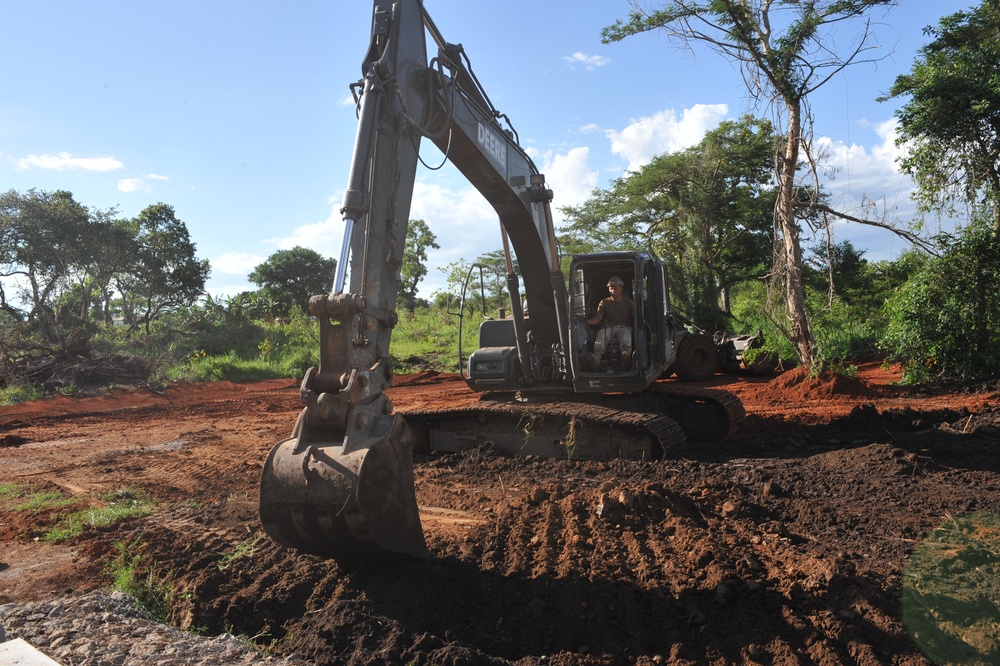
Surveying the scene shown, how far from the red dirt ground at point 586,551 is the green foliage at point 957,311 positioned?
411cm

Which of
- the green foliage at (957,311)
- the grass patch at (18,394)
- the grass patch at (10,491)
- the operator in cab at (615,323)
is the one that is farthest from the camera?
the grass patch at (18,394)

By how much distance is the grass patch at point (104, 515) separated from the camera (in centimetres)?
586

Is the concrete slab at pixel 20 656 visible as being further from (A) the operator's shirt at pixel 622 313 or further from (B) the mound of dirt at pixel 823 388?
(B) the mound of dirt at pixel 823 388

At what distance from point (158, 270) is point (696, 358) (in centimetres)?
2158

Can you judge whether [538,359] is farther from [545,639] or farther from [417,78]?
[545,639]

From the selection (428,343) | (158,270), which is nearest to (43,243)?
(158,270)

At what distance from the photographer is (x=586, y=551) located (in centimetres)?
488

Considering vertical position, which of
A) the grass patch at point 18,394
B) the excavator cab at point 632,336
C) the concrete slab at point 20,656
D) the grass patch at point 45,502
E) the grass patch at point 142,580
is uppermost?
the excavator cab at point 632,336

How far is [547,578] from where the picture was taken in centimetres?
437

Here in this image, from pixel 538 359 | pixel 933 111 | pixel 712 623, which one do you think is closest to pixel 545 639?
pixel 712 623

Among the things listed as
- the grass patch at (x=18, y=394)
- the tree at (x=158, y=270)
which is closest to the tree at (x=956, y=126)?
the grass patch at (x=18, y=394)

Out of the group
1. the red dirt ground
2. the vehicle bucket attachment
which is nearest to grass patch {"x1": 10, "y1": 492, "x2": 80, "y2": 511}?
the red dirt ground

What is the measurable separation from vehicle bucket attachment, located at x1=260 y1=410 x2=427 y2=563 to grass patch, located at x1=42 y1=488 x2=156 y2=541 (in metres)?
2.79

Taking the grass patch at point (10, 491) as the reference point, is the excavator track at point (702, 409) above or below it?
above
